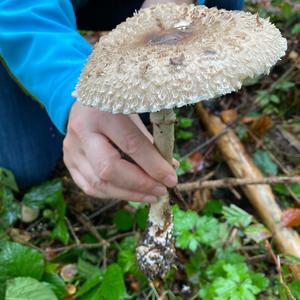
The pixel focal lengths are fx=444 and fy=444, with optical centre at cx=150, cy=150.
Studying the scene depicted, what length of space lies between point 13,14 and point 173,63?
768 millimetres

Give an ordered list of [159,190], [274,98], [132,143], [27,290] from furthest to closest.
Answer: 1. [274,98]
2. [27,290]
3. [159,190]
4. [132,143]

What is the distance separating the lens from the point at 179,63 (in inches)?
39.7

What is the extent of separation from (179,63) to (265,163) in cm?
132

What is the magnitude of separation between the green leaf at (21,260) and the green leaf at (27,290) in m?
0.09

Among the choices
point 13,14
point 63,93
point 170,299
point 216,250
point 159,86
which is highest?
point 159,86

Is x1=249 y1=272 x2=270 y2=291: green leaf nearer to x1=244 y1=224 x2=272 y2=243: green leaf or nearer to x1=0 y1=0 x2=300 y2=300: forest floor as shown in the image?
x1=0 y1=0 x2=300 y2=300: forest floor

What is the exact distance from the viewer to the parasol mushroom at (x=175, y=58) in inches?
38.4

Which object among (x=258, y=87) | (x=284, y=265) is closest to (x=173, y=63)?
(x=284, y=265)

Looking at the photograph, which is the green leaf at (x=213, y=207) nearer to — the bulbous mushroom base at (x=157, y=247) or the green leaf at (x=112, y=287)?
the bulbous mushroom base at (x=157, y=247)

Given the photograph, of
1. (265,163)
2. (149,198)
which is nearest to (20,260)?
(149,198)

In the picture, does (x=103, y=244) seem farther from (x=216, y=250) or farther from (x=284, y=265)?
(x=284, y=265)

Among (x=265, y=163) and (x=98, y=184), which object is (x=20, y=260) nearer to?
(x=98, y=184)

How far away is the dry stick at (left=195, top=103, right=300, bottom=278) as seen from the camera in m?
1.75

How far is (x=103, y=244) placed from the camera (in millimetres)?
1926
